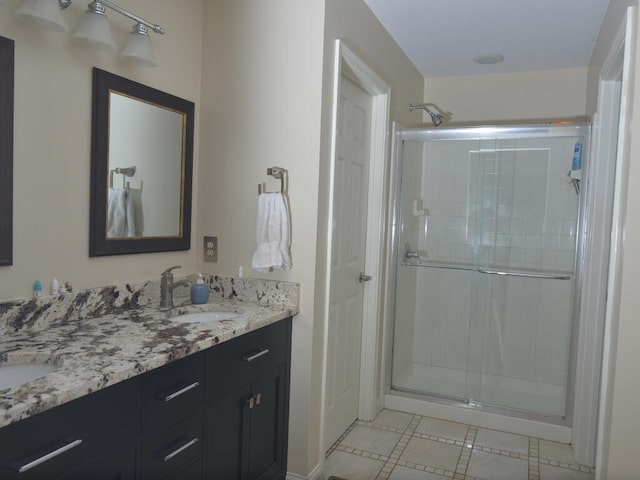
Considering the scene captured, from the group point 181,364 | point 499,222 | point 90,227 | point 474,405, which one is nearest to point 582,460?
point 474,405

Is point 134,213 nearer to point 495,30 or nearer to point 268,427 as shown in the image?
point 268,427

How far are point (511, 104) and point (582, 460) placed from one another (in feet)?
8.16

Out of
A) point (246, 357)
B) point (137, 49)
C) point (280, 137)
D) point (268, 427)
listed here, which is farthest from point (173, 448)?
point (137, 49)

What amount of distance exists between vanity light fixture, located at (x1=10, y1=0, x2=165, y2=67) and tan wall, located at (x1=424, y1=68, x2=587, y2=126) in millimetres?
2548

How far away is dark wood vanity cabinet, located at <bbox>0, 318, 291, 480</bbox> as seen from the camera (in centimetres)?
113

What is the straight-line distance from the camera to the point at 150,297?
217 centimetres

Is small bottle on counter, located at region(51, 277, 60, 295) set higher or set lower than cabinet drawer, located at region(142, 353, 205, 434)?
higher

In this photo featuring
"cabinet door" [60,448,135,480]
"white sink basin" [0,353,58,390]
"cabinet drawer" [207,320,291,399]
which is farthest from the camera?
"cabinet drawer" [207,320,291,399]

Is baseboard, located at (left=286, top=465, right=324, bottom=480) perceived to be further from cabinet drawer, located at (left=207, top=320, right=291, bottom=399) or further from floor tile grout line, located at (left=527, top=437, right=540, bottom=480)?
floor tile grout line, located at (left=527, top=437, right=540, bottom=480)

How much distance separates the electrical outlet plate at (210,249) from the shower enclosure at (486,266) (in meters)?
1.35

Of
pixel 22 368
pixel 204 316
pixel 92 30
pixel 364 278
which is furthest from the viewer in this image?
pixel 364 278

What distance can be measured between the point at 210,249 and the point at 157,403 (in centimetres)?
108

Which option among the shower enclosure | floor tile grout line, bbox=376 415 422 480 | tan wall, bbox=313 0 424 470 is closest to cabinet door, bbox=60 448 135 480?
tan wall, bbox=313 0 424 470

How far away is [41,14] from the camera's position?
1.54m
